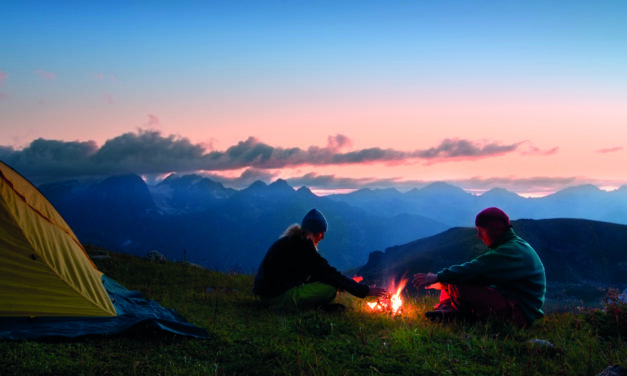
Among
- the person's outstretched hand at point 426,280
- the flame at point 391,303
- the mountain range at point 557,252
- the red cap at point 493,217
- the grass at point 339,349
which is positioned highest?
the red cap at point 493,217

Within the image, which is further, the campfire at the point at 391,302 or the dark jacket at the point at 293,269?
the dark jacket at the point at 293,269

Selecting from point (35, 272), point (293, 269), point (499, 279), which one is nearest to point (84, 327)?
point (35, 272)

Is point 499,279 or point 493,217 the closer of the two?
point 499,279

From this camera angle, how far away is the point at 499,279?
7289 mm

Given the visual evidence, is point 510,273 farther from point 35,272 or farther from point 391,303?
point 35,272

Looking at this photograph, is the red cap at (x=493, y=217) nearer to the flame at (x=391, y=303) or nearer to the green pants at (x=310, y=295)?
the flame at (x=391, y=303)

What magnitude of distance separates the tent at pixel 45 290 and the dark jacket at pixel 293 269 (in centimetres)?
256

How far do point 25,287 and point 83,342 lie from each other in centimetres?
179

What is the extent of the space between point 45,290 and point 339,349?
18.6 feet

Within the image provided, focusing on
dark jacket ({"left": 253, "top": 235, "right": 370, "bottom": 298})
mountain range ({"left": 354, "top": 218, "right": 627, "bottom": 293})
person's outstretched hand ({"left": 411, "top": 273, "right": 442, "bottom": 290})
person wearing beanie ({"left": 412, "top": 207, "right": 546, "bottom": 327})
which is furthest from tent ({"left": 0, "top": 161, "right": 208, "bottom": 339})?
mountain range ({"left": 354, "top": 218, "right": 627, "bottom": 293})

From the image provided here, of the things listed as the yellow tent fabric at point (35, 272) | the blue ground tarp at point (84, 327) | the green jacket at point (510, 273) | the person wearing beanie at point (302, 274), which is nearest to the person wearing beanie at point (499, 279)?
the green jacket at point (510, 273)

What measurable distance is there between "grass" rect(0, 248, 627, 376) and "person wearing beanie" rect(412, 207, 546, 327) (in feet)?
1.16

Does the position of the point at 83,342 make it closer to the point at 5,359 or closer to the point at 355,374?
the point at 5,359

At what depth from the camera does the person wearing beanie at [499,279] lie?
7.26 m
